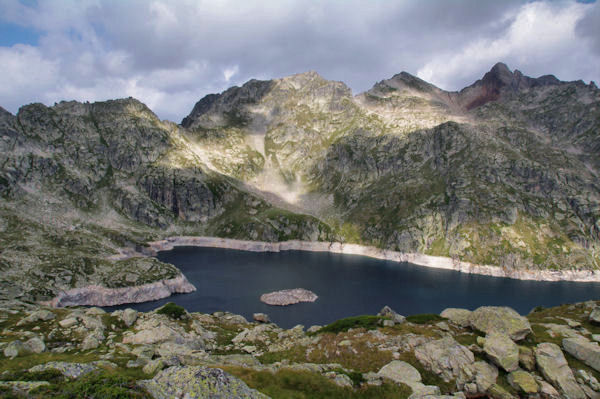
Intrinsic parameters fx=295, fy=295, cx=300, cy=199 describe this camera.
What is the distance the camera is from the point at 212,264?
159125 millimetres

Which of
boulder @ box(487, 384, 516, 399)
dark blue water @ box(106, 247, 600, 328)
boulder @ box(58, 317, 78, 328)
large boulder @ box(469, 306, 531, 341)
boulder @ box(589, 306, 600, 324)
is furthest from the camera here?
dark blue water @ box(106, 247, 600, 328)

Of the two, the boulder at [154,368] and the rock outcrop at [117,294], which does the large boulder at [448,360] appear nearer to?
the boulder at [154,368]

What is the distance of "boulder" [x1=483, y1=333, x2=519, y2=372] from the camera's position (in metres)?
23.3

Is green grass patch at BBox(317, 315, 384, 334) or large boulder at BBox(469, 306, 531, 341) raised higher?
large boulder at BBox(469, 306, 531, 341)

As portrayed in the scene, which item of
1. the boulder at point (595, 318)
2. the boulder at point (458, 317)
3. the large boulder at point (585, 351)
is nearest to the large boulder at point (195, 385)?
the large boulder at point (585, 351)

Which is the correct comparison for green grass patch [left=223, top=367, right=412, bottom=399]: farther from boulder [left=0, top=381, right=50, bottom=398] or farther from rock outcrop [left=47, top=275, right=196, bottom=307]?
rock outcrop [left=47, top=275, right=196, bottom=307]

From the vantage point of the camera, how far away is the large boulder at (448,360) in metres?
23.2

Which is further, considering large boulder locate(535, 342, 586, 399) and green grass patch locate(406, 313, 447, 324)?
green grass patch locate(406, 313, 447, 324)

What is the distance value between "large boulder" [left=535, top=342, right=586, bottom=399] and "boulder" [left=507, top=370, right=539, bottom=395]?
1.49 meters

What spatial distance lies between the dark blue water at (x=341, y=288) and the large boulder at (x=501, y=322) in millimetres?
56156

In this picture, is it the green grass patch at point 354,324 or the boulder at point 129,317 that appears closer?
the green grass patch at point 354,324

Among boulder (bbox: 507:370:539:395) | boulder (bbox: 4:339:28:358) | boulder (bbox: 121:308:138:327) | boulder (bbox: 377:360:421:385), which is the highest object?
boulder (bbox: 507:370:539:395)

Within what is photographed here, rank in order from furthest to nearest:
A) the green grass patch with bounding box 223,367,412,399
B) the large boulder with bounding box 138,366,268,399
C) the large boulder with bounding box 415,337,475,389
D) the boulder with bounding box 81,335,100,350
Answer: the boulder with bounding box 81,335,100,350 < the large boulder with bounding box 415,337,475,389 < the green grass patch with bounding box 223,367,412,399 < the large boulder with bounding box 138,366,268,399

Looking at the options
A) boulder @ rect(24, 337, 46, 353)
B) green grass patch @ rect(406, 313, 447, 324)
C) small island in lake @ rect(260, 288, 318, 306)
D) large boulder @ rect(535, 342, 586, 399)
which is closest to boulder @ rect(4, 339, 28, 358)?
boulder @ rect(24, 337, 46, 353)
